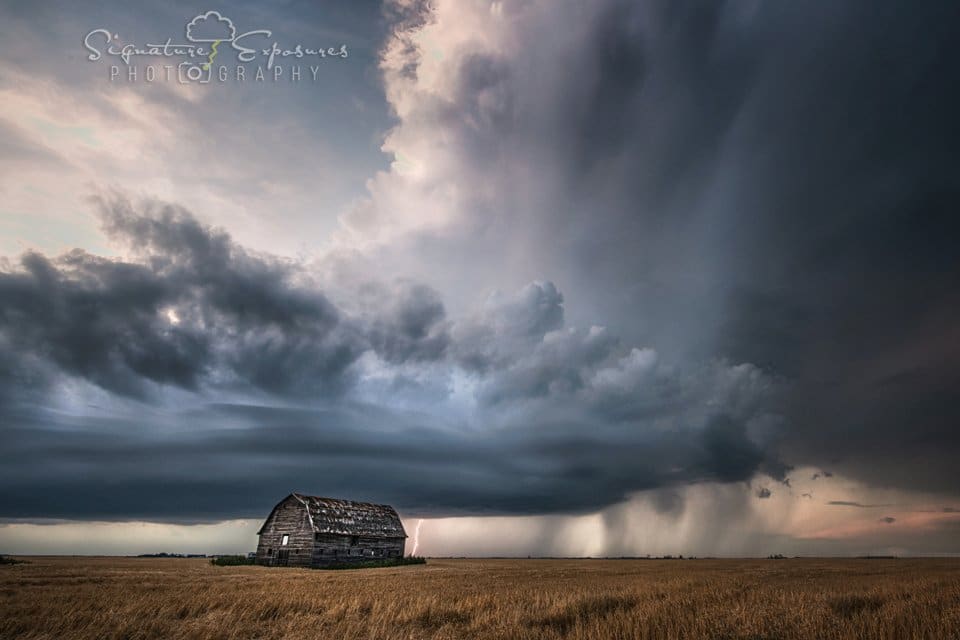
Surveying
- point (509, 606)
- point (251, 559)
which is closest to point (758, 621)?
point (509, 606)

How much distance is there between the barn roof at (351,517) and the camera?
179 feet

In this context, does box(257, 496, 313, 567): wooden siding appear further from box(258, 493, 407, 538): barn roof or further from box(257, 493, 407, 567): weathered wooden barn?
box(258, 493, 407, 538): barn roof

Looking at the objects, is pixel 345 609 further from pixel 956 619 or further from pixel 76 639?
pixel 956 619

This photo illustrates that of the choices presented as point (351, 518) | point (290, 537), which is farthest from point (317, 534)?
point (351, 518)

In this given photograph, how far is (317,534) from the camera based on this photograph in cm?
5256

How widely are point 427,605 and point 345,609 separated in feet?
7.76

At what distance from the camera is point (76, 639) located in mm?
10125

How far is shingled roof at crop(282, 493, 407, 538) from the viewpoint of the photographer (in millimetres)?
54531

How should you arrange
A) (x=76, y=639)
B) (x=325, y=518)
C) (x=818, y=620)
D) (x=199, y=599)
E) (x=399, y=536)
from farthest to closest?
(x=399, y=536) → (x=325, y=518) → (x=199, y=599) → (x=818, y=620) → (x=76, y=639)

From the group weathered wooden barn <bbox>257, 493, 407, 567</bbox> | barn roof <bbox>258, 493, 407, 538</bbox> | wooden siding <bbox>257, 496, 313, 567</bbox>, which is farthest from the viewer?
barn roof <bbox>258, 493, 407, 538</bbox>

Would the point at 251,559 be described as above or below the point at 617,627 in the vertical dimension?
below

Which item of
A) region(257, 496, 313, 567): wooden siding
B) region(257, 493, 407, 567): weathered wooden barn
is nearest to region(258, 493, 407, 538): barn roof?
region(257, 493, 407, 567): weathered wooden barn

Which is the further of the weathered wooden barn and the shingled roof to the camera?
the shingled roof

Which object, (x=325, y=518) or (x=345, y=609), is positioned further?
(x=325, y=518)
